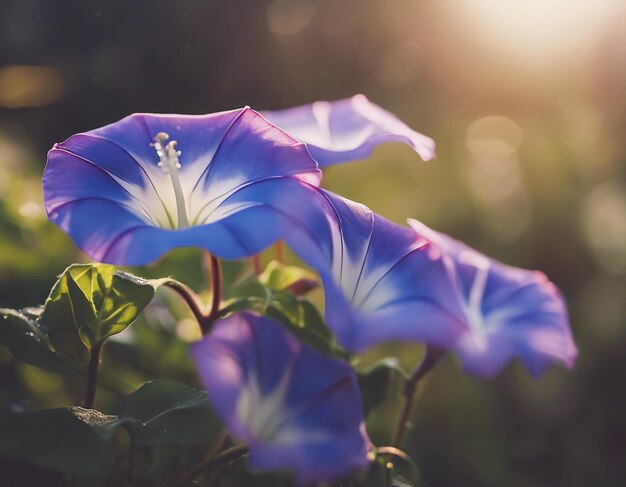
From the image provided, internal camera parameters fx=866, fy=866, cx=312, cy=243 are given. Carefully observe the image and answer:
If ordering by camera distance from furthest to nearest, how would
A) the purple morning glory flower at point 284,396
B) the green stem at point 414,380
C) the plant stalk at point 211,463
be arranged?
the green stem at point 414,380
the plant stalk at point 211,463
the purple morning glory flower at point 284,396

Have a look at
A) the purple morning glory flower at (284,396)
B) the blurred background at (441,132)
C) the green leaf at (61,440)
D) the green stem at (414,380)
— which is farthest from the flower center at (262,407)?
the blurred background at (441,132)

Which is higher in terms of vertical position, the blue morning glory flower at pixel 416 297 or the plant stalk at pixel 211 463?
the blue morning glory flower at pixel 416 297

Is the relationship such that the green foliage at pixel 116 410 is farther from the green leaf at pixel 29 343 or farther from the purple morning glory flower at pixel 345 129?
the purple morning glory flower at pixel 345 129

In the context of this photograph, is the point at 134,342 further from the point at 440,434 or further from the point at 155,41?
the point at 155,41

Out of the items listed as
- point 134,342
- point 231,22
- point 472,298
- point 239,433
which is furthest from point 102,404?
point 231,22

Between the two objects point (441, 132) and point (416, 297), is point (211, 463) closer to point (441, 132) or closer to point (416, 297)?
point (416, 297)

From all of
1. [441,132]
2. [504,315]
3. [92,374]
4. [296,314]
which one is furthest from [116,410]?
[441,132]

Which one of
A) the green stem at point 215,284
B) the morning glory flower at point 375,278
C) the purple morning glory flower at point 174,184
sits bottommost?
the green stem at point 215,284
